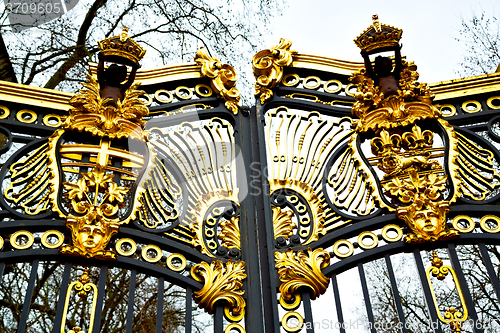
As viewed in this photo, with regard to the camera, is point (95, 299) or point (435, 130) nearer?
point (95, 299)

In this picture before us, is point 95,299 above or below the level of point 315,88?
below

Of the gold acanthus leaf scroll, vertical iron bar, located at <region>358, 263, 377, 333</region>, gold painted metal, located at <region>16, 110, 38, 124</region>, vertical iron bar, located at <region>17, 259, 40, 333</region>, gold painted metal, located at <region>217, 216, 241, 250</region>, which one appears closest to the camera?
vertical iron bar, located at <region>17, 259, 40, 333</region>

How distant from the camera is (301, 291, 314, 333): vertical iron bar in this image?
2.76 meters

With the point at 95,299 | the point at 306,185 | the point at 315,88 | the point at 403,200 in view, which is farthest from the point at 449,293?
the point at 95,299

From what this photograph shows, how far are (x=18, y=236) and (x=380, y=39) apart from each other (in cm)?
227

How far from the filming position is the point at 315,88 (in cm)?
378

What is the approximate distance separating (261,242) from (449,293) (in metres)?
1.01

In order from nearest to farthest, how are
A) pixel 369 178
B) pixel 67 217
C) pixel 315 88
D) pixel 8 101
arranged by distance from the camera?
pixel 67 217 < pixel 369 178 < pixel 8 101 < pixel 315 88

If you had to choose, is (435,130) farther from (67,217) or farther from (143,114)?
(67,217)

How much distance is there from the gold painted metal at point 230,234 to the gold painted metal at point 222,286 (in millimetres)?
135

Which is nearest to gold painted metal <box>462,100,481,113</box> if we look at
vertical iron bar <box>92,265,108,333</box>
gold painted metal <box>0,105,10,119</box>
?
vertical iron bar <box>92,265,108,333</box>

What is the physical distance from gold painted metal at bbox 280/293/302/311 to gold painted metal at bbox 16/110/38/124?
1816mm

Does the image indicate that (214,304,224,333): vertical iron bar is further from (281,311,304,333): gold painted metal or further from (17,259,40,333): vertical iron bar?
(17,259,40,333): vertical iron bar

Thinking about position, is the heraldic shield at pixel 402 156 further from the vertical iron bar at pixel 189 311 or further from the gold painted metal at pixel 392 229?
the vertical iron bar at pixel 189 311
